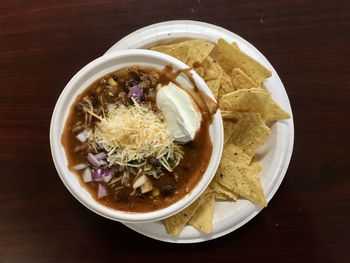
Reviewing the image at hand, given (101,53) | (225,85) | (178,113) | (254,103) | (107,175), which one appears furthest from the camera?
(101,53)

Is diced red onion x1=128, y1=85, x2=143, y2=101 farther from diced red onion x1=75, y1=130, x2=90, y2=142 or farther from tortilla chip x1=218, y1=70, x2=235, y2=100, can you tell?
tortilla chip x1=218, y1=70, x2=235, y2=100

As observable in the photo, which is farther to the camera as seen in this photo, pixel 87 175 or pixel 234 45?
pixel 234 45

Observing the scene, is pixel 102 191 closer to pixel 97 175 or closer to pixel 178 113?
pixel 97 175

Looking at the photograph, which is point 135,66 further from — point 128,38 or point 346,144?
point 346,144

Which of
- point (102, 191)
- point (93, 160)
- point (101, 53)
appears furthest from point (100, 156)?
point (101, 53)

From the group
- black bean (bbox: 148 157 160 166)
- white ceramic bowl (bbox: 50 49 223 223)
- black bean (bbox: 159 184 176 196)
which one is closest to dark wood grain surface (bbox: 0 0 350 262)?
white ceramic bowl (bbox: 50 49 223 223)

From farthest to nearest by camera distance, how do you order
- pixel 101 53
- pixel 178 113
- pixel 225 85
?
1. pixel 101 53
2. pixel 225 85
3. pixel 178 113

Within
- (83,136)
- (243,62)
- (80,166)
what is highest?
(243,62)

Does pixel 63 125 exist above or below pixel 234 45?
below
